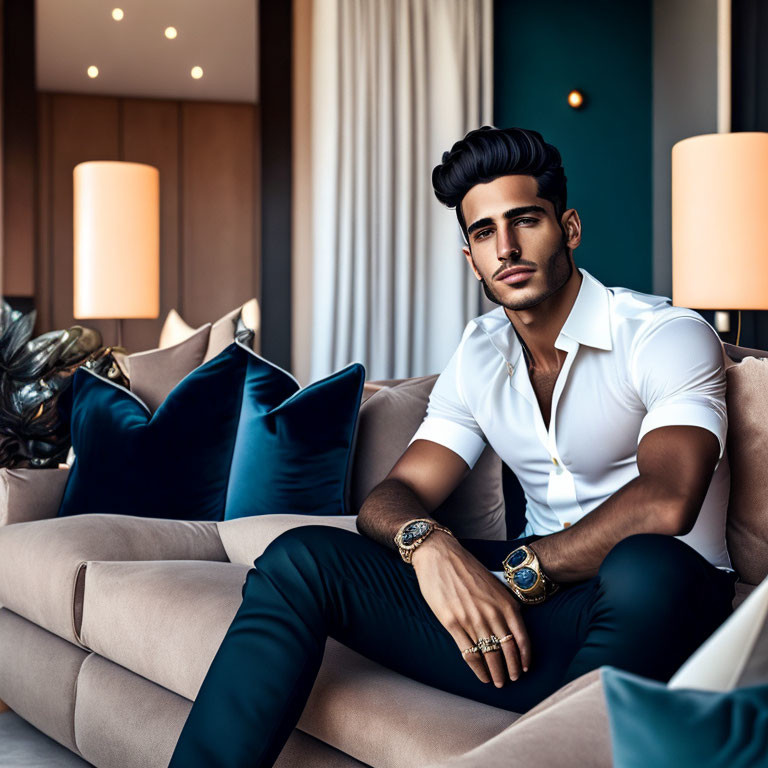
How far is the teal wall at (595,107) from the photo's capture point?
459 centimetres

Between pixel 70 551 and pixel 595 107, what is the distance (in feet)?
12.0

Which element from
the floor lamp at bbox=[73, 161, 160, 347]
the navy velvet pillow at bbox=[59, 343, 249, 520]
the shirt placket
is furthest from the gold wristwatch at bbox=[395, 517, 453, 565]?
the floor lamp at bbox=[73, 161, 160, 347]

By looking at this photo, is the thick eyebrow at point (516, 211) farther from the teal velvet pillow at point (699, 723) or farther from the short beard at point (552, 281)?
the teal velvet pillow at point (699, 723)

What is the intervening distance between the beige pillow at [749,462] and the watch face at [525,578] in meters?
0.46

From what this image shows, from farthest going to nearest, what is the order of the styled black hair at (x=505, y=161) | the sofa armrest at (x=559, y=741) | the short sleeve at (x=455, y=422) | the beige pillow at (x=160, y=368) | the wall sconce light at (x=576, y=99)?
the wall sconce light at (x=576, y=99), the beige pillow at (x=160, y=368), the short sleeve at (x=455, y=422), the styled black hair at (x=505, y=161), the sofa armrest at (x=559, y=741)

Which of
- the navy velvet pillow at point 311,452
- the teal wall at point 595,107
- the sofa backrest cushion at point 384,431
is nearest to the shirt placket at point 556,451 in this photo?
the sofa backrest cushion at point 384,431

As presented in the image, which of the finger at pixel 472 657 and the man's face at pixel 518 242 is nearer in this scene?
the finger at pixel 472 657

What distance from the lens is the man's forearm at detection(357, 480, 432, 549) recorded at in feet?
4.73

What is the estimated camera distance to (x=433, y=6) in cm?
447

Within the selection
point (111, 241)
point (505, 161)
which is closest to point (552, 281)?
point (505, 161)

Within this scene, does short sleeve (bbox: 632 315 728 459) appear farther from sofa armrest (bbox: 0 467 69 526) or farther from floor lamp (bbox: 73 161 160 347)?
floor lamp (bbox: 73 161 160 347)

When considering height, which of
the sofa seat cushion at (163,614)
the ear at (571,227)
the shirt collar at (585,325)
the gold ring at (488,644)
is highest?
the ear at (571,227)

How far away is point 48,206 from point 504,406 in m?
5.13

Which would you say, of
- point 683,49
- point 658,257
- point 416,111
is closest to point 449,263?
point 416,111
